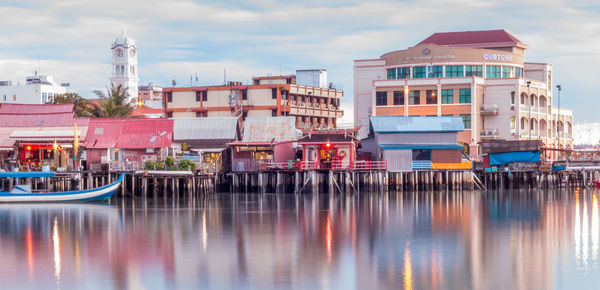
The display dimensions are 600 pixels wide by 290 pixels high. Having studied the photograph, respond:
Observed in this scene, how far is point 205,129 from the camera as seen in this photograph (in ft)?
278

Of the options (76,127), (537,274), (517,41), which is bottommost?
(537,274)

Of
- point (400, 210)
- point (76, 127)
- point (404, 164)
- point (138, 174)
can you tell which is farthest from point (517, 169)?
point (76, 127)

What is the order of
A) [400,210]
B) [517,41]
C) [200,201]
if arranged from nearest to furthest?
1. [400,210]
2. [200,201]
3. [517,41]

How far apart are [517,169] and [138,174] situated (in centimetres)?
3529

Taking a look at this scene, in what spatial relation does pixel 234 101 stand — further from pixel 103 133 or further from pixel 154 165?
pixel 154 165

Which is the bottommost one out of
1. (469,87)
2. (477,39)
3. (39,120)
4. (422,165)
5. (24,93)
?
(422,165)

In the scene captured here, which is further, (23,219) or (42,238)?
(23,219)

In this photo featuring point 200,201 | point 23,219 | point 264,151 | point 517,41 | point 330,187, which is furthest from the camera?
point 517,41

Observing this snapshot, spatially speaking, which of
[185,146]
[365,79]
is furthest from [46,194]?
[365,79]

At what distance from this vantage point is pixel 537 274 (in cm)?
3164

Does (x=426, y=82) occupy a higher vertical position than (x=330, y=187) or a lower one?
higher

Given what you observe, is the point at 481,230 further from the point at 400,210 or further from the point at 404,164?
the point at 404,164

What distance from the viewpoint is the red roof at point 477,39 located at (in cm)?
11436

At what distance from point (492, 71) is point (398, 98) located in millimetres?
13966
